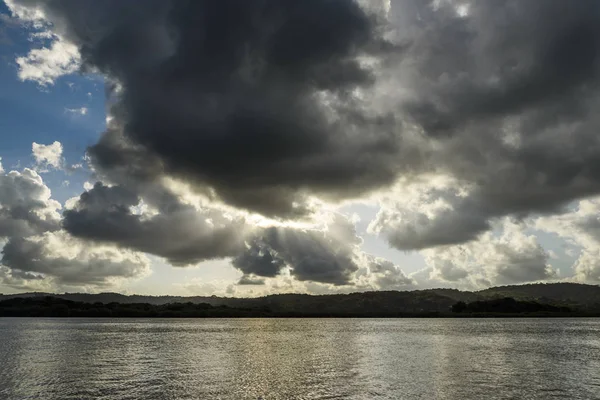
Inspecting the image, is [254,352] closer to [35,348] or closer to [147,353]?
[147,353]

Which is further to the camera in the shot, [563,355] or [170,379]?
[563,355]

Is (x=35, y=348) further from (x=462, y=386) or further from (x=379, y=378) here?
(x=462, y=386)

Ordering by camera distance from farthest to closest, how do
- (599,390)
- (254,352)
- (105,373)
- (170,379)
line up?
(254,352)
(105,373)
(170,379)
(599,390)

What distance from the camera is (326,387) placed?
50.0 meters

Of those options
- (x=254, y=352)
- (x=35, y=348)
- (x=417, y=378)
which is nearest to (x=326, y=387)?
(x=417, y=378)

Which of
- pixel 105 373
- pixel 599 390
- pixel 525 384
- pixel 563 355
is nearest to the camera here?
pixel 599 390

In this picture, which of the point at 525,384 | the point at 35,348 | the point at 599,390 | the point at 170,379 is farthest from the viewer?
the point at 35,348

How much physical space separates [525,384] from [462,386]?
8.03 meters

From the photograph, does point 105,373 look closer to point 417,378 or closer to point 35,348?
point 417,378

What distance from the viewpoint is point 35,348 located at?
98375mm

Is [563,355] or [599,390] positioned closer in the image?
[599,390]

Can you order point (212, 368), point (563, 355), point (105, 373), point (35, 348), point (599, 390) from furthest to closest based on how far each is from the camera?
point (35, 348) → point (563, 355) → point (212, 368) → point (105, 373) → point (599, 390)

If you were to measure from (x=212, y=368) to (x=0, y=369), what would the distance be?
97.1 feet

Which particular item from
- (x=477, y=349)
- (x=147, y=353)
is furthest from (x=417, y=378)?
(x=147, y=353)
